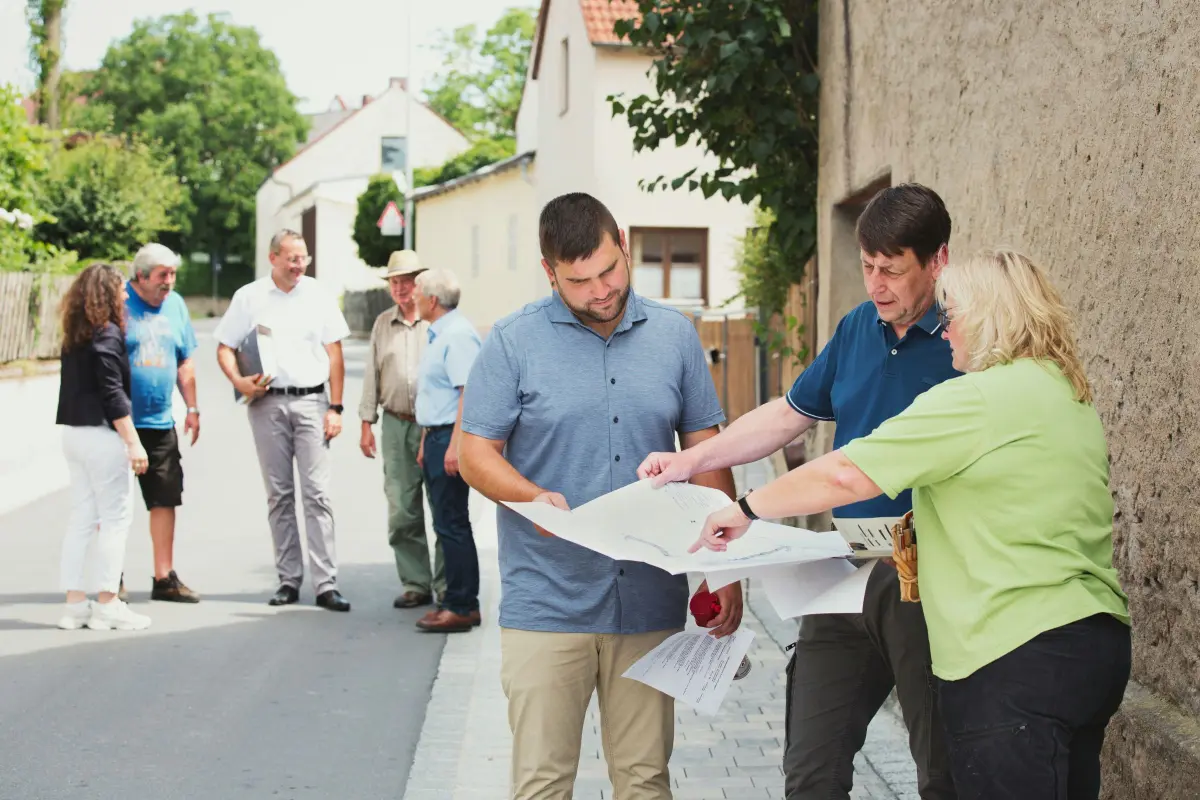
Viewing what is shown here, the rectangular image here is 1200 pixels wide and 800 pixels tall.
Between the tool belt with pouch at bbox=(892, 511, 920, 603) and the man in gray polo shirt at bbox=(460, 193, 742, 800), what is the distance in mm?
687

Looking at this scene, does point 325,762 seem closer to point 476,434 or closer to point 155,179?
point 476,434

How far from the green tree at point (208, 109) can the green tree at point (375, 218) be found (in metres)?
33.1

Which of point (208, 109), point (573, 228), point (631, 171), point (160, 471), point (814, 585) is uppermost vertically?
point (208, 109)

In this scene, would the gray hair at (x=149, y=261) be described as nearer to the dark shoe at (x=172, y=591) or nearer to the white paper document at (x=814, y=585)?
the dark shoe at (x=172, y=591)

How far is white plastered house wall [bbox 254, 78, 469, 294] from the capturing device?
63.9m

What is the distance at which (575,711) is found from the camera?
12.6ft

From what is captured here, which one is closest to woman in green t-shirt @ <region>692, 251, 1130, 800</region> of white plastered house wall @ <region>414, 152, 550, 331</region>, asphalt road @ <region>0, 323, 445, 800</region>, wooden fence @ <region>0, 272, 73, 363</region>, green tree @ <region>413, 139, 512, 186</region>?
asphalt road @ <region>0, 323, 445, 800</region>

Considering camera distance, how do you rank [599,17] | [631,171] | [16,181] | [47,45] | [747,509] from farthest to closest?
[47,45] → [599,17] → [631,171] → [16,181] → [747,509]

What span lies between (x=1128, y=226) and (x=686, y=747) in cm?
270

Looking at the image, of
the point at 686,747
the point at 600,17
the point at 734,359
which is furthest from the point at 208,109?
the point at 686,747

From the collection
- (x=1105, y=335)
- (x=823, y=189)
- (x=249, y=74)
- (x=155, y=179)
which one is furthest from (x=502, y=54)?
(x=1105, y=335)

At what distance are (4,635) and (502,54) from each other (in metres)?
64.9

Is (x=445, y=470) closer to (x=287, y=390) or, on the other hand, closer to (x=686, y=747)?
(x=287, y=390)

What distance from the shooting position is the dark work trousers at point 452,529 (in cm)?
805
